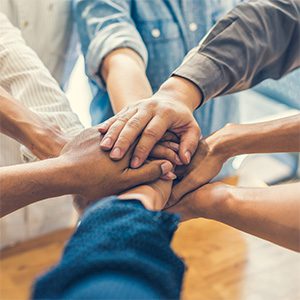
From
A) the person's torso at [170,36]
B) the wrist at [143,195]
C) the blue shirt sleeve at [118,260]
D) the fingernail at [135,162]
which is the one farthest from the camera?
the person's torso at [170,36]

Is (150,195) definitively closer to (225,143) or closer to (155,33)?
(225,143)

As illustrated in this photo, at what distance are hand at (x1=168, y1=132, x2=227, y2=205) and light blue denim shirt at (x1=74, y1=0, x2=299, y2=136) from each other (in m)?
0.05

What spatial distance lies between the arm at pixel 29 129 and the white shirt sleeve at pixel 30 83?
0.4 inches

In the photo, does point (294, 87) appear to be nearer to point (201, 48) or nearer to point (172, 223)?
point (201, 48)

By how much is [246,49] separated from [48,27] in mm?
255

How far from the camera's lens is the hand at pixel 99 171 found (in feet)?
1.50

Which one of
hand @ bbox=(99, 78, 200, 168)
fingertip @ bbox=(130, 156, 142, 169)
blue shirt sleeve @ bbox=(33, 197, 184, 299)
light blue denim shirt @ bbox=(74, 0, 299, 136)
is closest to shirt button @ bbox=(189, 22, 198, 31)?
light blue denim shirt @ bbox=(74, 0, 299, 136)

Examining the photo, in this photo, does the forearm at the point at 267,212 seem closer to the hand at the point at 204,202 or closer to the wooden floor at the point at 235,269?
the hand at the point at 204,202

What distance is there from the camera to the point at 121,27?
598 mm

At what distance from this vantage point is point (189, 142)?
20.1 inches

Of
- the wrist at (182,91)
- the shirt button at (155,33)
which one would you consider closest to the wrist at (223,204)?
the wrist at (182,91)

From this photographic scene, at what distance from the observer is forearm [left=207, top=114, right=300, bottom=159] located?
52 centimetres

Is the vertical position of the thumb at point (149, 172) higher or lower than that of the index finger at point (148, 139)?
lower

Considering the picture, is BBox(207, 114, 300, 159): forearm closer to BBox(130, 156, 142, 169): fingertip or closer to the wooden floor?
BBox(130, 156, 142, 169): fingertip
